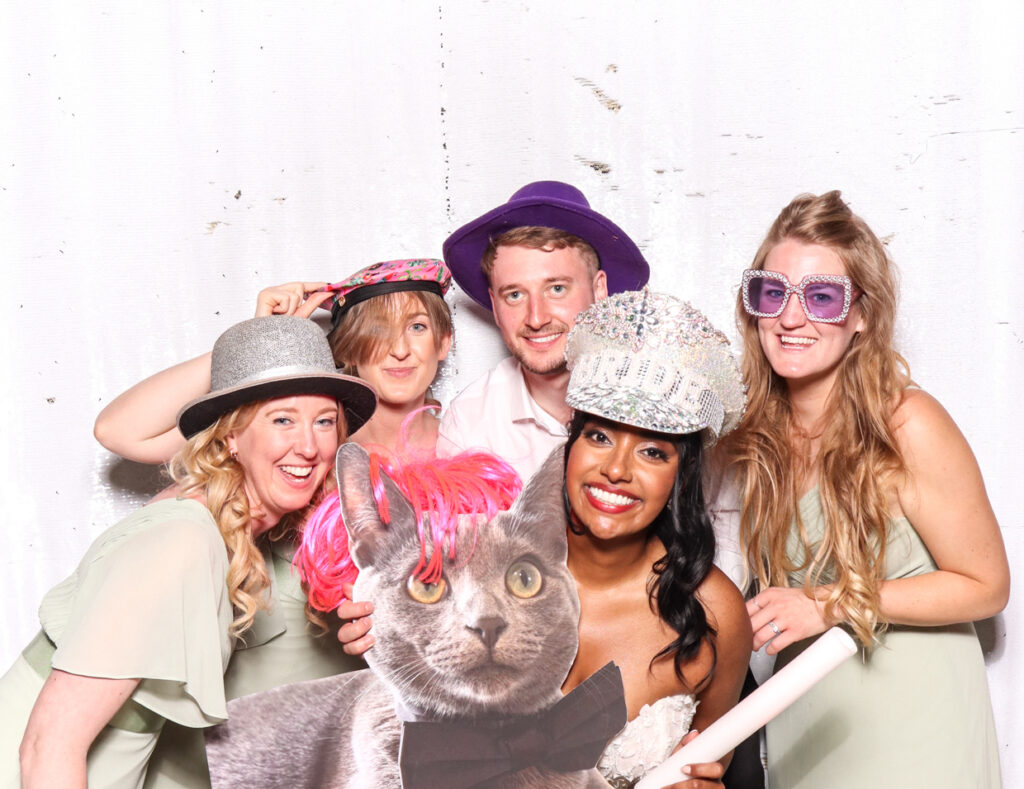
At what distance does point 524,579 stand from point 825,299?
95 cm

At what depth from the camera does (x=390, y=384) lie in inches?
104

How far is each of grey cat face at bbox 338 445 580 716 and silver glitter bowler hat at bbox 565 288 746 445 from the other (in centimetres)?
32

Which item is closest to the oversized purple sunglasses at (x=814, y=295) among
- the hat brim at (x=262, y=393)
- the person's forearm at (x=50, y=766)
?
the hat brim at (x=262, y=393)

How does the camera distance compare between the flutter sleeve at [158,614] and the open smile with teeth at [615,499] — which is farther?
the open smile with teeth at [615,499]

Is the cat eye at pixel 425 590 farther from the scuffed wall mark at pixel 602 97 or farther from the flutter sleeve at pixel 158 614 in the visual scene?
the scuffed wall mark at pixel 602 97

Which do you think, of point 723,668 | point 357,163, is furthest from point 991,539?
point 357,163

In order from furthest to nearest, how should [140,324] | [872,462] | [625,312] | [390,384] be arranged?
[140,324], [390,384], [872,462], [625,312]

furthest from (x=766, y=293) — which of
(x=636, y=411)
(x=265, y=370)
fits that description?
(x=265, y=370)

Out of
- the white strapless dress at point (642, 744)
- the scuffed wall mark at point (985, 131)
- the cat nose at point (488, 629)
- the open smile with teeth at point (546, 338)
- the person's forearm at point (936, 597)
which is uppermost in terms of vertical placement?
the scuffed wall mark at point (985, 131)

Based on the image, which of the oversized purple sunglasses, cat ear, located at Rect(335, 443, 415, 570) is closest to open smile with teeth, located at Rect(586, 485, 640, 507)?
cat ear, located at Rect(335, 443, 415, 570)

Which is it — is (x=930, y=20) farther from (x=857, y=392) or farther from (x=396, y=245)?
(x=396, y=245)

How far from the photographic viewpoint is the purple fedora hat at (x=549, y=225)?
2.58 m

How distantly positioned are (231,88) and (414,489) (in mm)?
1749

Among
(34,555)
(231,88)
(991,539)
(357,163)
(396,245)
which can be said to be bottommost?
(34,555)
